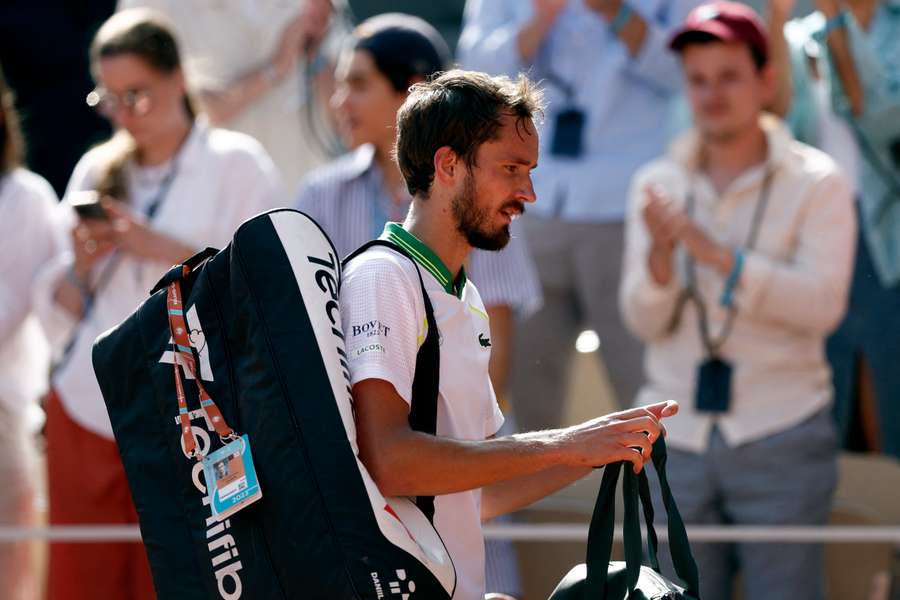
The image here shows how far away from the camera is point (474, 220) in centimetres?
247

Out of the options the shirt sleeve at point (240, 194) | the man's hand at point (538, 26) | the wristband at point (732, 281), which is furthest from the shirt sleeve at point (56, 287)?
the wristband at point (732, 281)

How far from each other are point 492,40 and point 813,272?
144 centimetres

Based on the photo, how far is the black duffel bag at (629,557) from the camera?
2.37 m

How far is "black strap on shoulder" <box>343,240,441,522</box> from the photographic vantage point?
2.40m

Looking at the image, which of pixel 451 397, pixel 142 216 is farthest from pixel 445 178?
pixel 142 216

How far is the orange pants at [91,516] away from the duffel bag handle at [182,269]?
6.60 feet

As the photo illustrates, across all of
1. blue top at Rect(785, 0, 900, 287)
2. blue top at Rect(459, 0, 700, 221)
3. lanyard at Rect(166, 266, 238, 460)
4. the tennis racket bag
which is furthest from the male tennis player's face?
blue top at Rect(785, 0, 900, 287)

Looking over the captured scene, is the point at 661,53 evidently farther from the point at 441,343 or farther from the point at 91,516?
the point at 441,343

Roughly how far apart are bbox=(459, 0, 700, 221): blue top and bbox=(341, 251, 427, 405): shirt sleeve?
106 inches

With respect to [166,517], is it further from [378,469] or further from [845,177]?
[845,177]

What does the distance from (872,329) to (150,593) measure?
7.94 feet

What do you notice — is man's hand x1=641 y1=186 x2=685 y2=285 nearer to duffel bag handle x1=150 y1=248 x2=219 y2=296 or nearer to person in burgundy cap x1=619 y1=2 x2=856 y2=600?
person in burgundy cap x1=619 y1=2 x2=856 y2=600

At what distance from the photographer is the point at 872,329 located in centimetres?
496

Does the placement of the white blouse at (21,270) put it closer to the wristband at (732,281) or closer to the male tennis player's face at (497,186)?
the wristband at (732,281)
